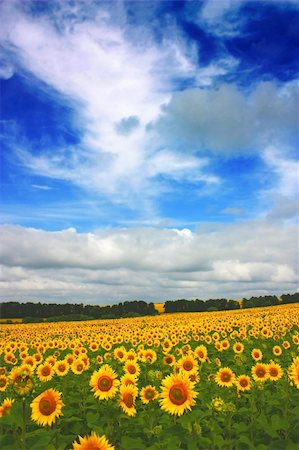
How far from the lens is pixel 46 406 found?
7.18m

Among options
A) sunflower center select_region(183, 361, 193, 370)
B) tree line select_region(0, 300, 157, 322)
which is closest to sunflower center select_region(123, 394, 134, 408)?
sunflower center select_region(183, 361, 193, 370)

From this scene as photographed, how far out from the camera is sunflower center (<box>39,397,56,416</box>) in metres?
7.18

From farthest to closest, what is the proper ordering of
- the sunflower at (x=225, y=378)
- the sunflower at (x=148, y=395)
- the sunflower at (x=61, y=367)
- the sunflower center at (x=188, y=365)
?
the sunflower at (x=61, y=367) < the sunflower center at (x=188, y=365) < the sunflower at (x=225, y=378) < the sunflower at (x=148, y=395)

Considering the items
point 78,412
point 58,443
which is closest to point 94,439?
point 58,443

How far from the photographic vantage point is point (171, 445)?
20.1ft

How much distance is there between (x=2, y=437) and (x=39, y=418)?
652 mm

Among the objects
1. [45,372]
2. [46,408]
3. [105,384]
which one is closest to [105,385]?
[105,384]

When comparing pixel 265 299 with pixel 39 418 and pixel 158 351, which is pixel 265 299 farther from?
pixel 39 418

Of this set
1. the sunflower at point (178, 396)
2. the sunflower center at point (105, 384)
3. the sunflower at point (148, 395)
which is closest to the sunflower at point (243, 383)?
the sunflower at point (148, 395)

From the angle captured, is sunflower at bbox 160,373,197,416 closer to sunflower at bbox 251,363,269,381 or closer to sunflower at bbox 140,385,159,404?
sunflower at bbox 140,385,159,404

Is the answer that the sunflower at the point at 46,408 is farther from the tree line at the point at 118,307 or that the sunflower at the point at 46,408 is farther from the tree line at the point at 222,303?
the tree line at the point at 222,303

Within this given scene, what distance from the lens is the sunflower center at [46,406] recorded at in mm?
7184

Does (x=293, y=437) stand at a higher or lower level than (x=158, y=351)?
lower

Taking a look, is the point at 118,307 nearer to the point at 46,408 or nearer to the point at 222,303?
the point at 222,303
